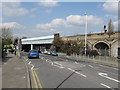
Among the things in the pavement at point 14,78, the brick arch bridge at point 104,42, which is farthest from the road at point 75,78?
the brick arch bridge at point 104,42

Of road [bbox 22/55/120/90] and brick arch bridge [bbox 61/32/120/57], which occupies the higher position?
brick arch bridge [bbox 61/32/120/57]

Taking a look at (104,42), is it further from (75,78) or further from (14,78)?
(14,78)

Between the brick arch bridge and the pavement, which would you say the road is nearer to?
the pavement

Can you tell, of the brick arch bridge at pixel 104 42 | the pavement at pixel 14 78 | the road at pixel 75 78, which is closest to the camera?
the pavement at pixel 14 78

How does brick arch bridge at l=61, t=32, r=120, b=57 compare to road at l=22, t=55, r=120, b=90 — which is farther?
brick arch bridge at l=61, t=32, r=120, b=57

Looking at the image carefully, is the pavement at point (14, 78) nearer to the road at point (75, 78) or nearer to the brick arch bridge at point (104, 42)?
the road at point (75, 78)

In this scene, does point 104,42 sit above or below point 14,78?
above

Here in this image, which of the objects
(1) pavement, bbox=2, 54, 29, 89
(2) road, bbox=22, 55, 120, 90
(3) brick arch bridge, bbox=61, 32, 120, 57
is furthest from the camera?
(3) brick arch bridge, bbox=61, 32, 120, 57

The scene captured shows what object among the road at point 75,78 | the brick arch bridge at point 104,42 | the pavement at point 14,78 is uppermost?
the brick arch bridge at point 104,42

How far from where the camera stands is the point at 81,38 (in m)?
57.5

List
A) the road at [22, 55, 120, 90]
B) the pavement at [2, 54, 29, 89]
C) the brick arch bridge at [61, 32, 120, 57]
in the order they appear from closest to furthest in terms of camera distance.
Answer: the pavement at [2, 54, 29, 89]
the road at [22, 55, 120, 90]
the brick arch bridge at [61, 32, 120, 57]

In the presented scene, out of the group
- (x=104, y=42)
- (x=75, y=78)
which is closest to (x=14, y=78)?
(x=75, y=78)

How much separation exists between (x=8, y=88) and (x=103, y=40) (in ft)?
136

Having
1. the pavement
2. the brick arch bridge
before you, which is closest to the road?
the pavement
